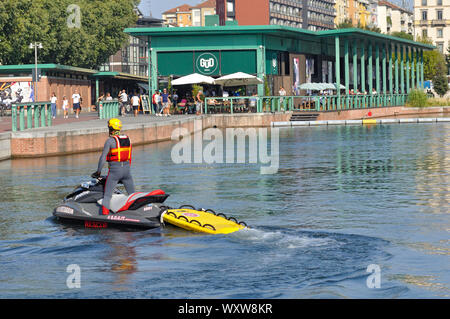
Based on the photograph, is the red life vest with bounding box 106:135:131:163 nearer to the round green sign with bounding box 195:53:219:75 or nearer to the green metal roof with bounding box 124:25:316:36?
the green metal roof with bounding box 124:25:316:36

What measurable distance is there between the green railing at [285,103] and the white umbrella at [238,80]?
94 centimetres

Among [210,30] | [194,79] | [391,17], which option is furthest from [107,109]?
[391,17]

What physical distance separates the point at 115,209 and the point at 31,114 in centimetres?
1802

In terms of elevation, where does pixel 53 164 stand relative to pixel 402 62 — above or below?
below

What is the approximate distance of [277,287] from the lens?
8820mm

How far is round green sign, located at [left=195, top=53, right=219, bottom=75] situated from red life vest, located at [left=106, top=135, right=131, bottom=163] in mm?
38182

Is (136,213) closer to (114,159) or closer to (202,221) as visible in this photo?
(114,159)

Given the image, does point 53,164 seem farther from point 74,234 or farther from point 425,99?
point 425,99

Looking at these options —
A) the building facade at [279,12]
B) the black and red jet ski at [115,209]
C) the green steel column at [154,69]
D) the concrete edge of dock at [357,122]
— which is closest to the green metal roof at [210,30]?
the green steel column at [154,69]

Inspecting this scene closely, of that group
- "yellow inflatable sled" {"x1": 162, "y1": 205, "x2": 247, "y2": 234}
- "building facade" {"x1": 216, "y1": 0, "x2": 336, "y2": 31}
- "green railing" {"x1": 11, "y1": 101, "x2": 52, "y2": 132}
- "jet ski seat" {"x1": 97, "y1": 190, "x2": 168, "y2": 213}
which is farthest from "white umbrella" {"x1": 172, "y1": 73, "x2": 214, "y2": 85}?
"building facade" {"x1": 216, "y1": 0, "x2": 336, "y2": 31}

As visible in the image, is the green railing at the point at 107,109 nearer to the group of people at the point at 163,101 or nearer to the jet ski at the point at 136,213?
the group of people at the point at 163,101

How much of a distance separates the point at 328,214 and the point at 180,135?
2355 centimetres
